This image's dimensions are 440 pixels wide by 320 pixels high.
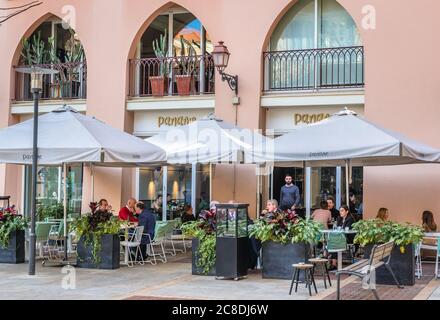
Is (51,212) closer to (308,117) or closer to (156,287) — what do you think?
(308,117)

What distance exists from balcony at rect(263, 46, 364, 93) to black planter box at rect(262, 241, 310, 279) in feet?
20.2

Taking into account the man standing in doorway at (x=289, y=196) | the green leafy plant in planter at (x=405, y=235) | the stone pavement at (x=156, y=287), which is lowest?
the stone pavement at (x=156, y=287)

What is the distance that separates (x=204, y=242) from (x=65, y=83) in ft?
30.4

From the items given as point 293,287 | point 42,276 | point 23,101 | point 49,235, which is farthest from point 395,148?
point 23,101

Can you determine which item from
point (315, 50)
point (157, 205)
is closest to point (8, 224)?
point (157, 205)

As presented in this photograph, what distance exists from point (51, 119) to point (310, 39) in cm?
717

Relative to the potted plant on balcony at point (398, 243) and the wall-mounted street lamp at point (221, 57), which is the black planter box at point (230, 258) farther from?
the wall-mounted street lamp at point (221, 57)

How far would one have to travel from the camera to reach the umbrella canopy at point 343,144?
11.4 m

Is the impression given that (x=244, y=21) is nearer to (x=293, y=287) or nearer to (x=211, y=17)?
(x=211, y=17)

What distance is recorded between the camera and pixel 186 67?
17984mm

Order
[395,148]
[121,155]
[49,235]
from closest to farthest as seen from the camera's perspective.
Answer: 1. [395,148]
2. [121,155]
3. [49,235]

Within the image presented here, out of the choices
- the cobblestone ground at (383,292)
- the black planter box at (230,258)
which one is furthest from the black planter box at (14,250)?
the cobblestone ground at (383,292)

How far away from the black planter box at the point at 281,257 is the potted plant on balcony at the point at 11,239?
16.6 feet

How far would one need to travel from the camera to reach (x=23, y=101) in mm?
19609
